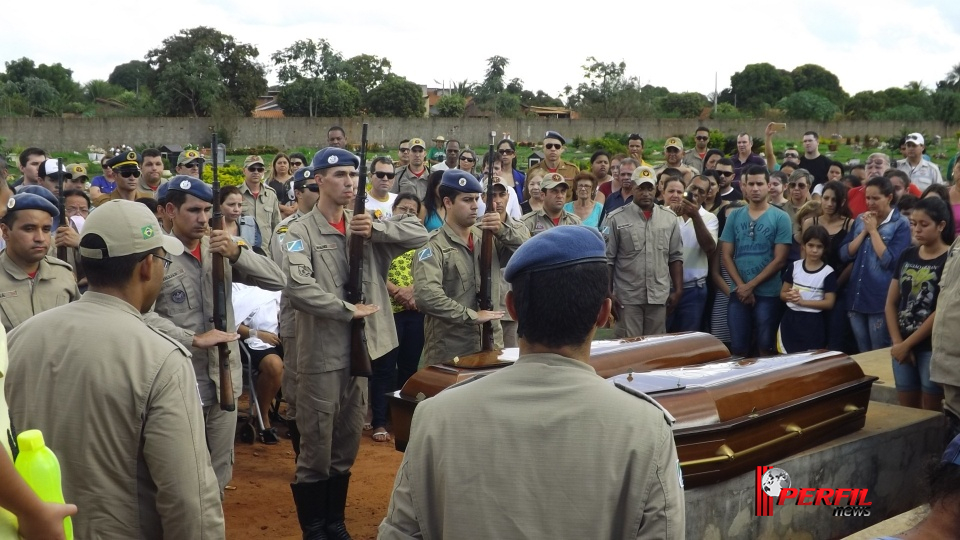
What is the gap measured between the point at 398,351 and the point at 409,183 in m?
3.25

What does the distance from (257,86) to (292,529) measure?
4283 centimetres

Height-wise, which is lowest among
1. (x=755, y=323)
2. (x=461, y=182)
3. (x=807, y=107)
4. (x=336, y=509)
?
(x=336, y=509)

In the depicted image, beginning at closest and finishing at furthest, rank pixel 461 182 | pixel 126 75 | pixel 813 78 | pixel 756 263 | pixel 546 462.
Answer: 1. pixel 546 462
2. pixel 461 182
3. pixel 756 263
4. pixel 813 78
5. pixel 126 75

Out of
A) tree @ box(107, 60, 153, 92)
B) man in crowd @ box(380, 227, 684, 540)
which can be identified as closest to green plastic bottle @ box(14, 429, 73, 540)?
man in crowd @ box(380, 227, 684, 540)

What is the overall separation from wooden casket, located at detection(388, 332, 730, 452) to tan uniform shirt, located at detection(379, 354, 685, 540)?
231 cm

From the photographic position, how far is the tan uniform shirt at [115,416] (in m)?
2.69

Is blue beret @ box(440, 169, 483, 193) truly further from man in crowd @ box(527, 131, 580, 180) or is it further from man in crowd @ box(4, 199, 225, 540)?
man in crowd @ box(527, 131, 580, 180)

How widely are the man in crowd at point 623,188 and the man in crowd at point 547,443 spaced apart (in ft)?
24.0

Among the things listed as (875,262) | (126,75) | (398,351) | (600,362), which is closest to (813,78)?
(126,75)

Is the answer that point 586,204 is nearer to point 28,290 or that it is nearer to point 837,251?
point 837,251

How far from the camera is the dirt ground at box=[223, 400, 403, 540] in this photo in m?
5.51

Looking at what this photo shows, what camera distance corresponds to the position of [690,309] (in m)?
8.23

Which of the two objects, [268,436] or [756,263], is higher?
[756,263]

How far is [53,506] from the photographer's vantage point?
2281mm
